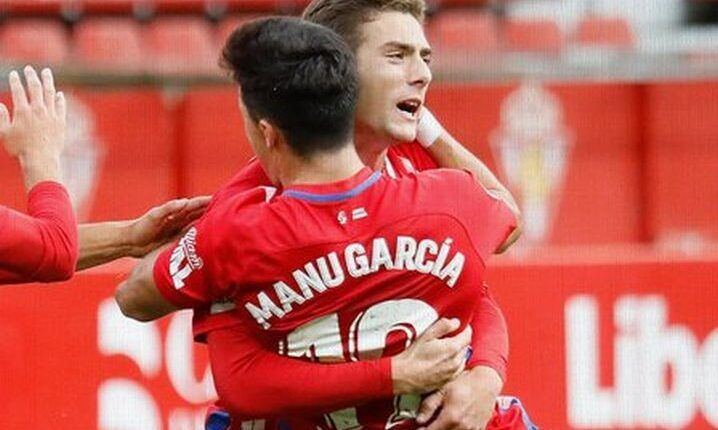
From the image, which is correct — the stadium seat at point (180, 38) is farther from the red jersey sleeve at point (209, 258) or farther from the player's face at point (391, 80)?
the red jersey sleeve at point (209, 258)

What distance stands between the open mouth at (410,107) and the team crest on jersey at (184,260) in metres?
0.55

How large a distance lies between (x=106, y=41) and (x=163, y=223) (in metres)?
9.67

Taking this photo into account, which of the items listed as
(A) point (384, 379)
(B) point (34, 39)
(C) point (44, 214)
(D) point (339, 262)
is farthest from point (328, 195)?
(B) point (34, 39)

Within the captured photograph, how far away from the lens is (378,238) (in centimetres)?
393

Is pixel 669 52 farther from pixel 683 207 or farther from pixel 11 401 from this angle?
pixel 11 401

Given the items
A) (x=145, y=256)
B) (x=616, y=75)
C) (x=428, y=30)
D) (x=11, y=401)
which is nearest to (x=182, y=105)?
(x=616, y=75)

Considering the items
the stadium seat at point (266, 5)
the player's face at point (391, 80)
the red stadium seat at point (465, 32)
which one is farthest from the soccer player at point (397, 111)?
the red stadium seat at point (465, 32)

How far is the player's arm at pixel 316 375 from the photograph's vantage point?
3.96 meters

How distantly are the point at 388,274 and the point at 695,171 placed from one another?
6437 mm

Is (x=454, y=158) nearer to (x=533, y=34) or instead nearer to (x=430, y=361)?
(x=430, y=361)

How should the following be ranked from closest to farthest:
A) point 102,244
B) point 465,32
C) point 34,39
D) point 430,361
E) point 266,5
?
point 430,361 → point 102,244 → point 34,39 → point 266,5 → point 465,32

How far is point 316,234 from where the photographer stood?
3920 millimetres

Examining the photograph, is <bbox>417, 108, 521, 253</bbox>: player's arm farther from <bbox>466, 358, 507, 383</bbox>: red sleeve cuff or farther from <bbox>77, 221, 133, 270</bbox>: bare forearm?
<bbox>77, 221, 133, 270</bbox>: bare forearm

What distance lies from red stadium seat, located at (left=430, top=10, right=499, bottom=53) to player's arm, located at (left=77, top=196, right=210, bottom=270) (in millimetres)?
9529
